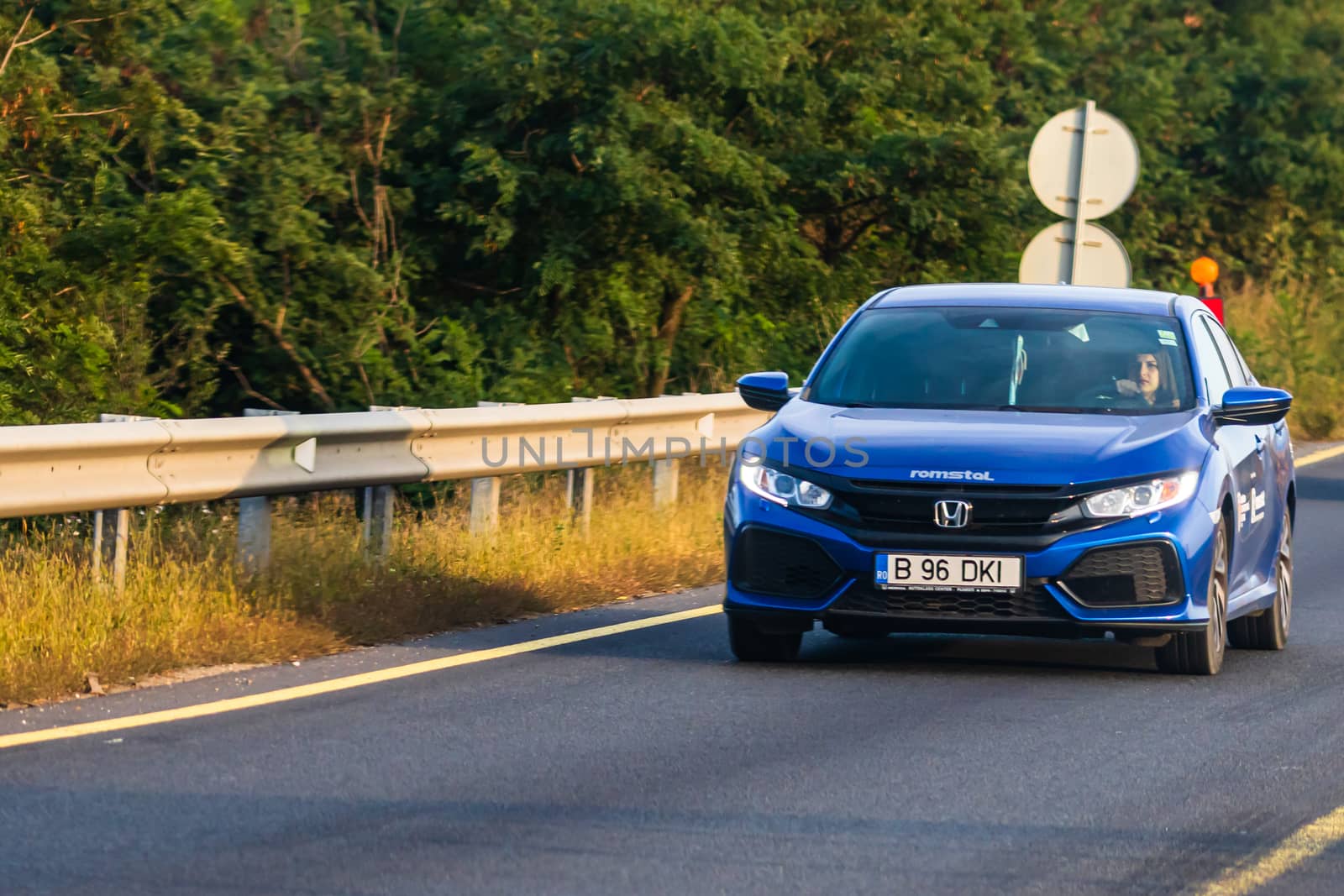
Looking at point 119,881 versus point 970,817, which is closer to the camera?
point 119,881

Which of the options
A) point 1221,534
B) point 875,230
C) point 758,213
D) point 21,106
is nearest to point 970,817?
point 1221,534

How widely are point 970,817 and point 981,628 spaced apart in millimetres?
2439

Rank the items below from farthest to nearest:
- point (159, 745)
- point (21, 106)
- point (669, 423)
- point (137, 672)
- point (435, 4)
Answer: point (435, 4) < point (21, 106) < point (669, 423) < point (137, 672) < point (159, 745)

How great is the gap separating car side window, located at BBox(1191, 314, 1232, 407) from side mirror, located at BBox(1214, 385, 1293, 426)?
86 millimetres

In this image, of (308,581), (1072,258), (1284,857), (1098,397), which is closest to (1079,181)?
(1072,258)

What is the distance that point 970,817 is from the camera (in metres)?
6.39

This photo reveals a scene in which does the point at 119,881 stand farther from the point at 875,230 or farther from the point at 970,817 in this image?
the point at 875,230

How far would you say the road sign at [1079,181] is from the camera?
678 inches

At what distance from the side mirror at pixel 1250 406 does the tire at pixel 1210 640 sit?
0.48m

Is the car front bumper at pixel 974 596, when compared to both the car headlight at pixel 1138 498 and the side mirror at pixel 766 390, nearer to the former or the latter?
the car headlight at pixel 1138 498

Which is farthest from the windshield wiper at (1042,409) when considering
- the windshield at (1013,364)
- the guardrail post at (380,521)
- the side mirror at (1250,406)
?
the guardrail post at (380,521)

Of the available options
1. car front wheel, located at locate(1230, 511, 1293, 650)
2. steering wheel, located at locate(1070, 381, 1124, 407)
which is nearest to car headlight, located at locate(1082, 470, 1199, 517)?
steering wheel, located at locate(1070, 381, 1124, 407)

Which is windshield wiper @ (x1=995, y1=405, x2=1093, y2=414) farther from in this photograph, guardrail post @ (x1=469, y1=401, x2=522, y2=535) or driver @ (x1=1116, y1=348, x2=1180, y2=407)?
guardrail post @ (x1=469, y1=401, x2=522, y2=535)

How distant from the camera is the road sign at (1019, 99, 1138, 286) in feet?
56.5
